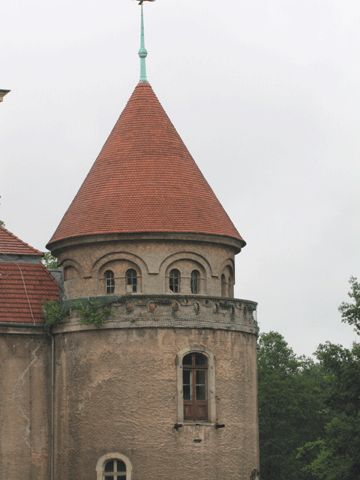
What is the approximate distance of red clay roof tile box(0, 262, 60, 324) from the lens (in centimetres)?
4553

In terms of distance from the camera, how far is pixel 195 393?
44000mm

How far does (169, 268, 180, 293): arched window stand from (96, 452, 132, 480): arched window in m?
5.13

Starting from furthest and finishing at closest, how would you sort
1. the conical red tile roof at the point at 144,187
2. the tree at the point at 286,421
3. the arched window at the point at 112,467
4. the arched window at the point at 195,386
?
1. the tree at the point at 286,421
2. the conical red tile roof at the point at 144,187
3. the arched window at the point at 195,386
4. the arched window at the point at 112,467

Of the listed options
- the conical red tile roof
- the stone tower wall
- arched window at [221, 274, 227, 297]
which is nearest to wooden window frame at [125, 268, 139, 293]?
the stone tower wall

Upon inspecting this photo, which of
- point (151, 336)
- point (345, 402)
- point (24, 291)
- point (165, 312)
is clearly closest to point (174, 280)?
point (165, 312)

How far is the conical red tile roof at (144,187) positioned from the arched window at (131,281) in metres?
1.25

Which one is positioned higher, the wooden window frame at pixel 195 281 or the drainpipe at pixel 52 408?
the wooden window frame at pixel 195 281

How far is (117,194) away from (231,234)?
364 centimetres

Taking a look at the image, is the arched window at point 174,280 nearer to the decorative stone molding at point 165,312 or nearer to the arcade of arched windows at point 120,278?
the decorative stone molding at point 165,312

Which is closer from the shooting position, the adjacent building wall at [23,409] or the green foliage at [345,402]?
the adjacent building wall at [23,409]

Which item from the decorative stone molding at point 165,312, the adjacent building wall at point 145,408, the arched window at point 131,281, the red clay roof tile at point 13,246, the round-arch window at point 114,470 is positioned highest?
the red clay roof tile at point 13,246

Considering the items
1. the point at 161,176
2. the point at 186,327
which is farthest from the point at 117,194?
the point at 186,327

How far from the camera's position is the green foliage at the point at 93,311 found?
145 ft

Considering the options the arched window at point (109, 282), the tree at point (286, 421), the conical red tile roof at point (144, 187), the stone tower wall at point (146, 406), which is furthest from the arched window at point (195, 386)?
the tree at point (286, 421)
